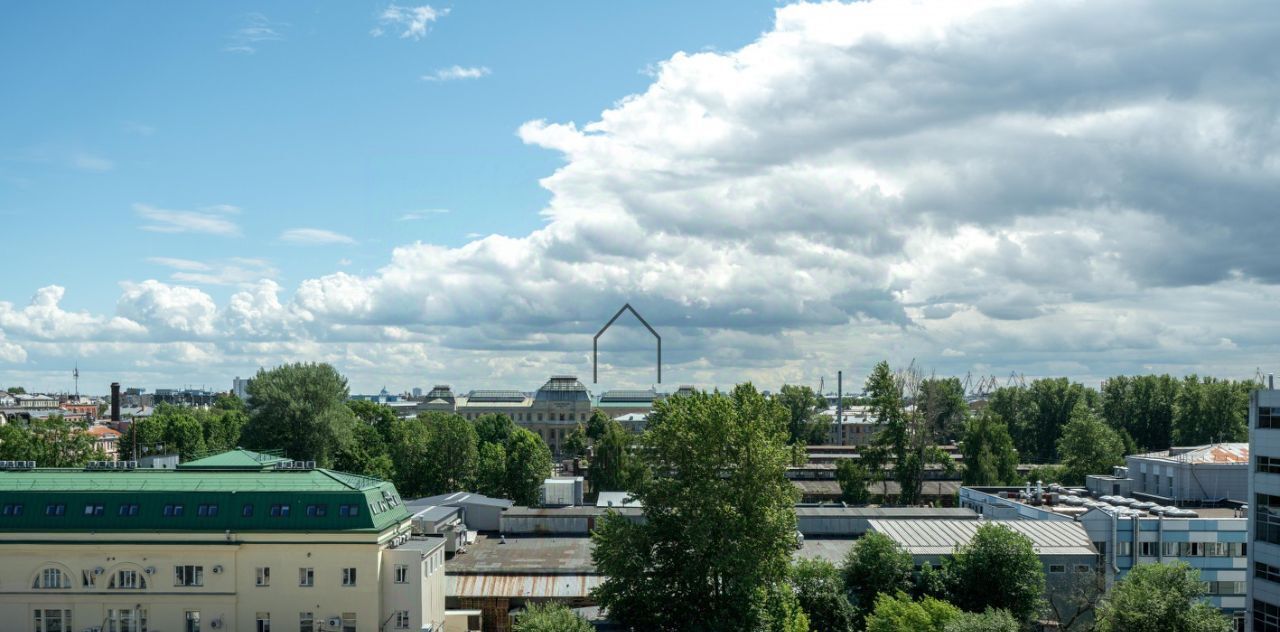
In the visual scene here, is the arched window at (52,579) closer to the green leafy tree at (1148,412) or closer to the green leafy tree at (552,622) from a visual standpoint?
the green leafy tree at (552,622)

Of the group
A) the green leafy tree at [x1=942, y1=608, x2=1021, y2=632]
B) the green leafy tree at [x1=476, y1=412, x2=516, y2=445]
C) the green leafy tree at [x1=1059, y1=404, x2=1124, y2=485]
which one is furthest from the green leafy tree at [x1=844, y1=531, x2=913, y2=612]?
the green leafy tree at [x1=476, y1=412, x2=516, y2=445]

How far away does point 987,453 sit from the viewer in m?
95.8

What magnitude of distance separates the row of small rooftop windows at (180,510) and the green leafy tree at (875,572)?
80.4ft

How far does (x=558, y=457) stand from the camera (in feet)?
A: 617

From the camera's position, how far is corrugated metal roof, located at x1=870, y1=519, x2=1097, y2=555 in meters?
53.8

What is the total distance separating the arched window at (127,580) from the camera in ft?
148

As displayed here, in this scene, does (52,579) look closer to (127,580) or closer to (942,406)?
(127,580)

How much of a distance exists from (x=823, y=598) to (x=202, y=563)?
95.6ft

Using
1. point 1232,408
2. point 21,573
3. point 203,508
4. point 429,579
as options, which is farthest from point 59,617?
point 1232,408

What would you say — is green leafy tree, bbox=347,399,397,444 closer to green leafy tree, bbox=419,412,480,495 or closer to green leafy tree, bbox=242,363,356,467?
green leafy tree, bbox=419,412,480,495

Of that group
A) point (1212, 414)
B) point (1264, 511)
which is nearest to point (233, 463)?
point (1264, 511)

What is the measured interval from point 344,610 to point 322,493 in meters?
5.49

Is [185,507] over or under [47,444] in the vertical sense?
over

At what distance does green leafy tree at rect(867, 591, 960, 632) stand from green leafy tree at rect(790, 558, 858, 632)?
4.29m
